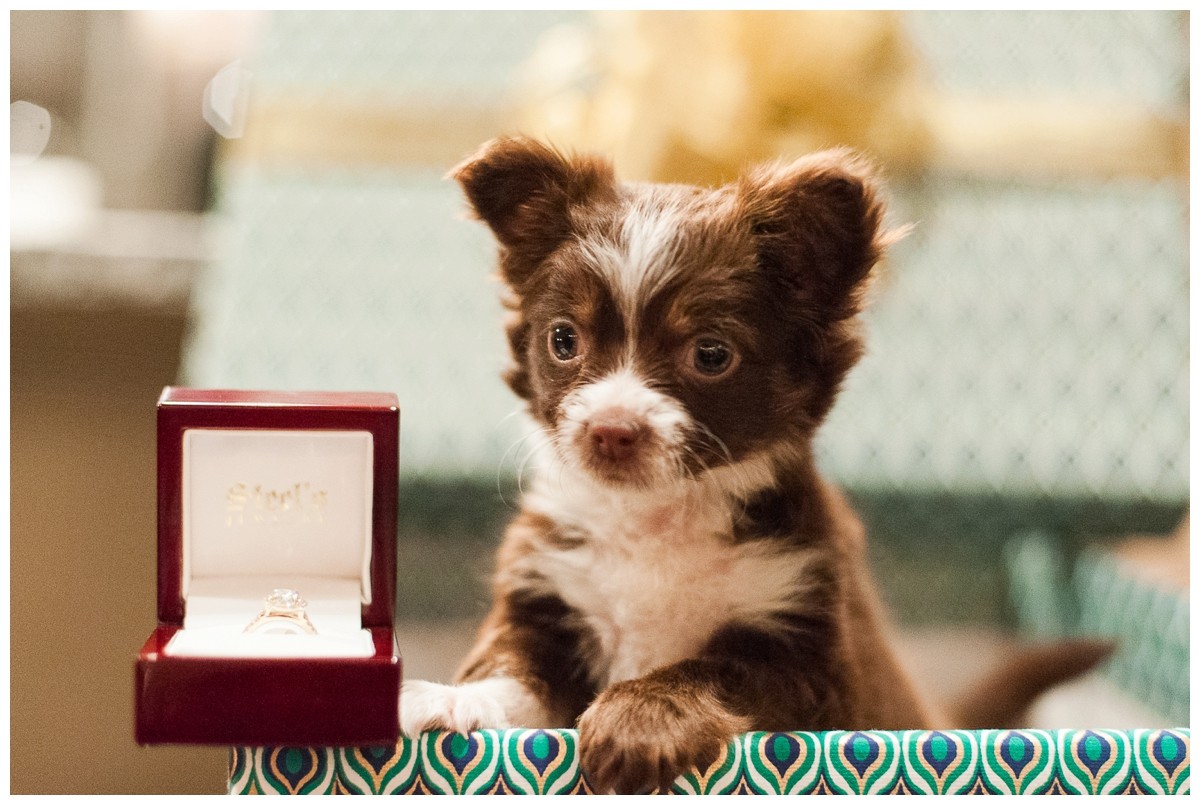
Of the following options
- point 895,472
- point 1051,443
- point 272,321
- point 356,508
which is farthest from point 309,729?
point 1051,443

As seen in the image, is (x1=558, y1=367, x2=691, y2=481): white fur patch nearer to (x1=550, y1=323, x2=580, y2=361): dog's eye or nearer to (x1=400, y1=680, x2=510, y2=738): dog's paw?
(x1=550, y1=323, x2=580, y2=361): dog's eye

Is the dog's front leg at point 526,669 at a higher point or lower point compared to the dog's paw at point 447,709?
lower

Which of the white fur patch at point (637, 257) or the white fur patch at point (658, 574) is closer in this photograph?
the white fur patch at point (637, 257)

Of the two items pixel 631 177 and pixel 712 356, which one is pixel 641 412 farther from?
pixel 631 177

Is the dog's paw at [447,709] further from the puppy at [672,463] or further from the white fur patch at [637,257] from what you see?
the white fur patch at [637,257]

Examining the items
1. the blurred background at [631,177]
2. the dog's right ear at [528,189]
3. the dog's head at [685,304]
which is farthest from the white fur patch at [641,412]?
the blurred background at [631,177]

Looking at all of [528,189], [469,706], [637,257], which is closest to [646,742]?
[469,706]
